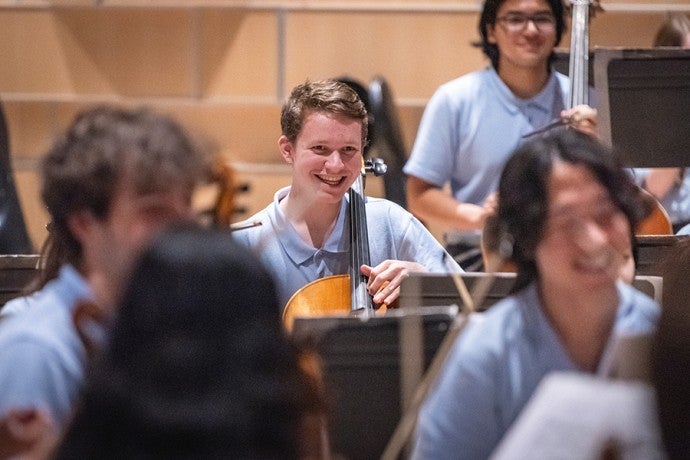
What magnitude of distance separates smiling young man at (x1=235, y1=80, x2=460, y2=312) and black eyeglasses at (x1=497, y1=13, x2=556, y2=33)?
35.1 inches

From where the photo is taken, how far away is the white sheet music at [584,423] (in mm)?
1334

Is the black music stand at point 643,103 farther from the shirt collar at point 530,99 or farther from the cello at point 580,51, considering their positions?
the shirt collar at point 530,99

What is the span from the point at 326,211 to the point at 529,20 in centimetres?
114

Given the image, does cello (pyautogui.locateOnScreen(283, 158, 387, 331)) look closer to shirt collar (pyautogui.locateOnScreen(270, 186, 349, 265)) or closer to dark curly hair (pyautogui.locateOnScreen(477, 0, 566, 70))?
shirt collar (pyautogui.locateOnScreen(270, 186, 349, 265))

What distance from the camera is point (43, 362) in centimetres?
150

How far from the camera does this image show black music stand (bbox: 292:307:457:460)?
191 cm

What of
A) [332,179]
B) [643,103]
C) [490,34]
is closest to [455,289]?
[332,179]

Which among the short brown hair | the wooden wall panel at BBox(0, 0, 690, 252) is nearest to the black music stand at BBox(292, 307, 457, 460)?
the short brown hair

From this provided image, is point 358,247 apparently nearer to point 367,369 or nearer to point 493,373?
point 367,369

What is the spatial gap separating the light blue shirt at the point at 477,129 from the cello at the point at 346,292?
94cm

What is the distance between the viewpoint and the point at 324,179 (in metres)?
3.00

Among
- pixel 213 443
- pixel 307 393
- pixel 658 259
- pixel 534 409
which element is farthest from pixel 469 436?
pixel 658 259

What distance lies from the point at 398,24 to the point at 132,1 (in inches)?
45.5

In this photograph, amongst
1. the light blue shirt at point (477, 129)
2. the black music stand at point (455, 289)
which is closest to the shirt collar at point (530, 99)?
the light blue shirt at point (477, 129)
